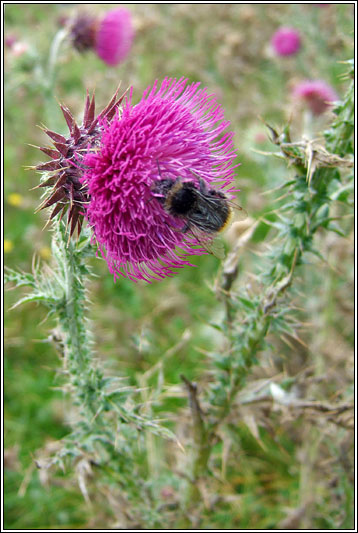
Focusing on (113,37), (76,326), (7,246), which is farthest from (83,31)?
(76,326)

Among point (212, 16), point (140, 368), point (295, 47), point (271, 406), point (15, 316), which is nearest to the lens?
point (271, 406)

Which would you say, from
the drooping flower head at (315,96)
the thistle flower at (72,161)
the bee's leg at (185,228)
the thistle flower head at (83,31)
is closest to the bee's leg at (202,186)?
the bee's leg at (185,228)

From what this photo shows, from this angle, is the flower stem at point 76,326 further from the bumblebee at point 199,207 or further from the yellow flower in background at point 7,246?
the yellow flower in background at point 7,246

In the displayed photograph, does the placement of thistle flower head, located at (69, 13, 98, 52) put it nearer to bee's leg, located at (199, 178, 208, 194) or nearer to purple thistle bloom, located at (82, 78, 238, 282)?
purple thistle bloom, located at (82, 78, 238, 282)

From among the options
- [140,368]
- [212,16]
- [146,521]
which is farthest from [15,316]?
[212,16]

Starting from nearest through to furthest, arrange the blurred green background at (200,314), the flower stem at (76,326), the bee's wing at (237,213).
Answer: the flower stem at (76,326) < the bee's wing at (237,213) < the blurred green background at (200,314)

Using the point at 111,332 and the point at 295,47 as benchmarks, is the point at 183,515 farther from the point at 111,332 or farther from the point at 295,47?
the point at 295,47
